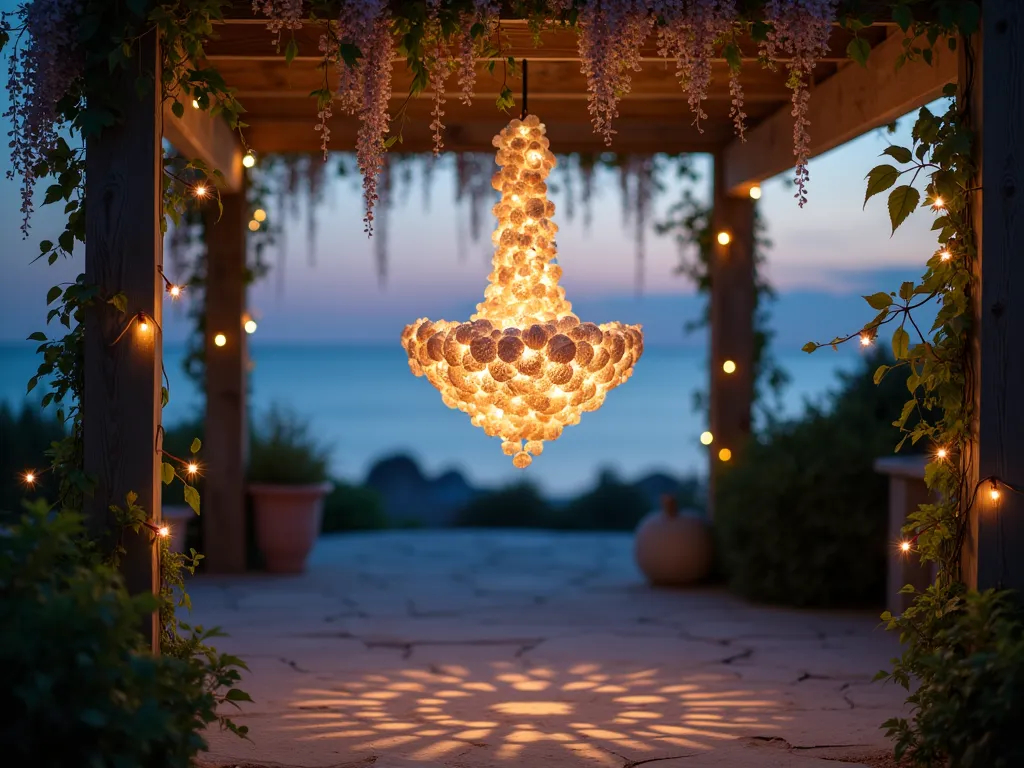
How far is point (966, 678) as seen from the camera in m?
2.80

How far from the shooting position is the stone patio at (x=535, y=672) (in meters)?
3.38

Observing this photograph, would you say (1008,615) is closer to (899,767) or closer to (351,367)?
(899,767)

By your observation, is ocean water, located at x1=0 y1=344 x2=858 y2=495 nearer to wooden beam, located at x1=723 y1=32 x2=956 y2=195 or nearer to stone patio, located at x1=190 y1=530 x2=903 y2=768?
stone patio, located at x1=190 y1=530 x2=903 y2=768

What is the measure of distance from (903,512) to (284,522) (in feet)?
11.6

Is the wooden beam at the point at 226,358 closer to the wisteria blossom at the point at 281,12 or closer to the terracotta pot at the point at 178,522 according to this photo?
the terracotta pot at the point at 178,522

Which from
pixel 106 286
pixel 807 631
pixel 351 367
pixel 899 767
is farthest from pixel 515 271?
pixel 351 367

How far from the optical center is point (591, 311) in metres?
19.1

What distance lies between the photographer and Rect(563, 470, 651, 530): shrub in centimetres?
959

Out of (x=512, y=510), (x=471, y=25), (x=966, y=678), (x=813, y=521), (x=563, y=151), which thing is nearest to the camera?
(x=966, y=678)

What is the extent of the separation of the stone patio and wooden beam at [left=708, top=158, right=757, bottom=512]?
964mm

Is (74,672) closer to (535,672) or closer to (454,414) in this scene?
(535,672)

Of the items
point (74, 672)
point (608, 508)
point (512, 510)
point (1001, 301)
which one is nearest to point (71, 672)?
point (74, 672)

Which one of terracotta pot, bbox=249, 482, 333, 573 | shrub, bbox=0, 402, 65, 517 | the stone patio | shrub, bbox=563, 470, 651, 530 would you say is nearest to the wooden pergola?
terracotta pot, bbox=249, 482, 333, 573

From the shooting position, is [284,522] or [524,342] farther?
[284,522]
